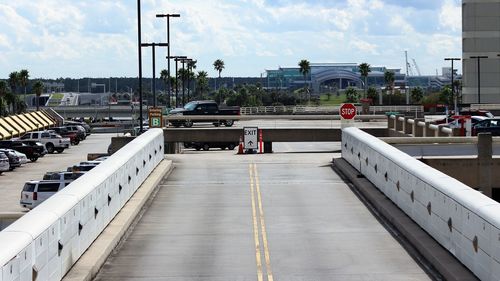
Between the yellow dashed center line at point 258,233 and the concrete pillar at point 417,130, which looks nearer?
the yellow dashed center line at point 258,233

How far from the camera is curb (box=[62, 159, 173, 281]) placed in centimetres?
1819

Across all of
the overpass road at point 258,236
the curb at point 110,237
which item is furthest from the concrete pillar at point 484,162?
the curb at point 110,237

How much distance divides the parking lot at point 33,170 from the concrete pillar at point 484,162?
2019 cm

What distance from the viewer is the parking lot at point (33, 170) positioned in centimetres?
5069

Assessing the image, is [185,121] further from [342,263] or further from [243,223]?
[342,263]

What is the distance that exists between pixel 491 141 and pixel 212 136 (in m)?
32.6

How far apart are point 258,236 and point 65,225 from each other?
249 inches

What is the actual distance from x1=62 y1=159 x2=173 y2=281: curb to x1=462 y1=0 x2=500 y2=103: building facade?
332 ft

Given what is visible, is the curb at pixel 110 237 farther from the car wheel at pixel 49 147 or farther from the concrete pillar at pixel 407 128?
the car wheel at pixel 49 147

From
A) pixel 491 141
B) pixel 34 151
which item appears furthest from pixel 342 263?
pixel 34 151

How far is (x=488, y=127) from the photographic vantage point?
59875 mm

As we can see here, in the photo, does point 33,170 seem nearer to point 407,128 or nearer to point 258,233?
point 407,128

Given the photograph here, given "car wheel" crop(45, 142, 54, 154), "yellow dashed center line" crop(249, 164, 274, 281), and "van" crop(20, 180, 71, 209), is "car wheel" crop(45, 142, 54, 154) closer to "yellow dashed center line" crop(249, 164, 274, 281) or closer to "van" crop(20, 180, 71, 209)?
"van" crop(20, 180, 71, 209)

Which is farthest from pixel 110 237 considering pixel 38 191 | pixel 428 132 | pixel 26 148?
pixel 26 148
